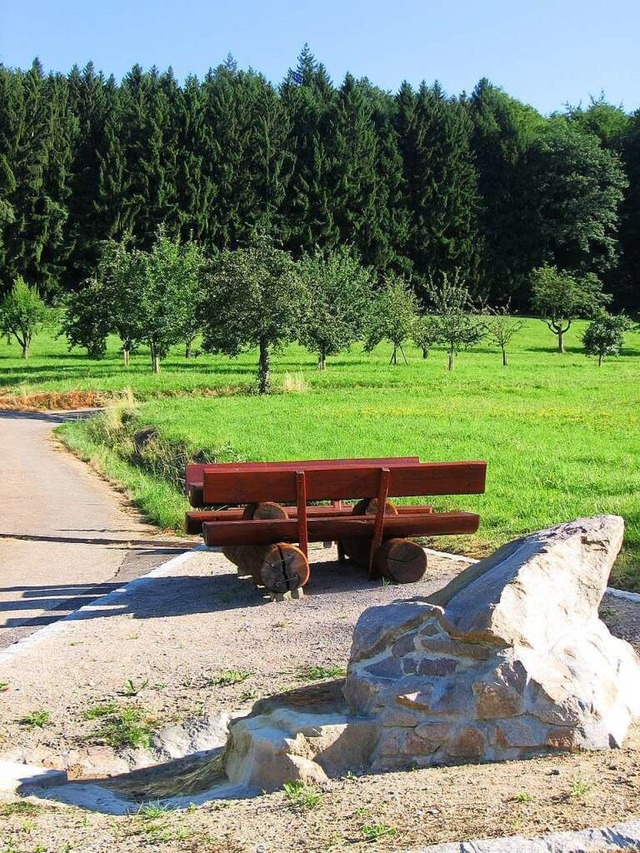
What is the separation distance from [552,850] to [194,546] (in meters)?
8.23

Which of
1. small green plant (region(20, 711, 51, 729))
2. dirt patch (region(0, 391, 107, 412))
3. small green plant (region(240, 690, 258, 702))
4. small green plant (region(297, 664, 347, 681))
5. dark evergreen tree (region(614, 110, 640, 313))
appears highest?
dark evergreen tree (region(614, 110, 640, 313))

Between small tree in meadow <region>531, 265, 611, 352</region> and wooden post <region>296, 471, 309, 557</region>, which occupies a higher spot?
small tree in meadow <region>531, 265, 611, 352</region>

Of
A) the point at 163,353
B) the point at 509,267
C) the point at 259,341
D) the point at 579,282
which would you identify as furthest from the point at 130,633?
the point at 509,267

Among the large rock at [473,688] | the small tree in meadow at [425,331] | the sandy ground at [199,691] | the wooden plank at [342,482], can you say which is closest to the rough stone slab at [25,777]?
the sandy ground at [199,691]

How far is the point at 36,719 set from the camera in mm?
5703

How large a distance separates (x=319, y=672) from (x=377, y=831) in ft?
7.86

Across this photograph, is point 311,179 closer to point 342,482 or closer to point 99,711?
point 342,482

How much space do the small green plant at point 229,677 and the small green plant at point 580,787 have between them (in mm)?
2528

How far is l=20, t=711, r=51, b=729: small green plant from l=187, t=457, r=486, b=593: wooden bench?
2.51 metres

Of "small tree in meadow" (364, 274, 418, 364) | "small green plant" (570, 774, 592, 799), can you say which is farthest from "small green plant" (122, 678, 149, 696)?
"small tree in meadow" (364, 274, 418, 364)

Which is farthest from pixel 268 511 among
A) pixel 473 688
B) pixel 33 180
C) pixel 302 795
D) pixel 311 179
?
pixel 311 179

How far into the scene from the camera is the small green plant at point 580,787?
152 inches

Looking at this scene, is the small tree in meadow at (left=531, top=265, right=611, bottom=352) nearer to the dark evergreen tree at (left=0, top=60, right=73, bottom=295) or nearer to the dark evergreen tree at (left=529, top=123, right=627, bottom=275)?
the dark evergreen tree at (left=529, top=123, right=627, bottom=275)

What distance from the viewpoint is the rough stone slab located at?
4.89 meters
